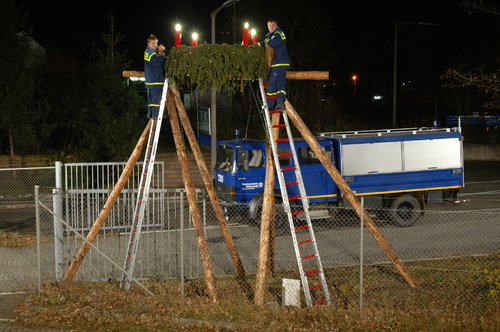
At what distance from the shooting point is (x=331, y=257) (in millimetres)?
12281

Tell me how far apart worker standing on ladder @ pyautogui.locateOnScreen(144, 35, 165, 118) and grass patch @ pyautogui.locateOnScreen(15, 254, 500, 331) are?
2983 mm

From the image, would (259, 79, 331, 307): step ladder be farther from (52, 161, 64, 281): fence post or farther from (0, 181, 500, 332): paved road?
(52, 161, 64, 281): fence post

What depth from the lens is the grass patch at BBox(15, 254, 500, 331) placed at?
320 inches

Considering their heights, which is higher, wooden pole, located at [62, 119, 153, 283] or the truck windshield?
the truck windshield

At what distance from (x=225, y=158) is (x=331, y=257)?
4.78 meters

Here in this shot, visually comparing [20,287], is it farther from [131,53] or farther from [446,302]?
[131,53]

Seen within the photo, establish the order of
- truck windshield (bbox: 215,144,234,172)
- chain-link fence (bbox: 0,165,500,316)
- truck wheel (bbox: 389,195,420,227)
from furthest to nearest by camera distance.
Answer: truck windshield (bbox: 215,144,234,172) → truck wheel (bbox: 389,195,420,227) → chain-link fence (bbox: 0,165,500,316)

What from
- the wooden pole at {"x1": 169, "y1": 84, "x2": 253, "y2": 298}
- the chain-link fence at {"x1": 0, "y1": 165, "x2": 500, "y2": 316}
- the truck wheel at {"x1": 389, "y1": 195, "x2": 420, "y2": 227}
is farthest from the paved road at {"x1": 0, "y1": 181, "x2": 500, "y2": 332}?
the wooden pole at {"x1": 169, "y1": 84, "x2": 253, "y2": 298}

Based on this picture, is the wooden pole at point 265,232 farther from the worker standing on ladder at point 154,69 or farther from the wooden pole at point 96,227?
the wooden pole at point 96,227

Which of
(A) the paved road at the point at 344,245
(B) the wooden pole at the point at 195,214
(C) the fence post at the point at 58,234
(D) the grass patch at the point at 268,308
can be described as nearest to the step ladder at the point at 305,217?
(D) the grass patch at the point at 268,308

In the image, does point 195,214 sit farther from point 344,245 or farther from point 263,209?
point 344,245

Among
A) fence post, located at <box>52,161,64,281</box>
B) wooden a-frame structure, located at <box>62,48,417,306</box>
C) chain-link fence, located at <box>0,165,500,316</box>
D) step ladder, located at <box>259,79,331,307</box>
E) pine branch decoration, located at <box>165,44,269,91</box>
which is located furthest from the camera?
fence post, located at <box>52,161,64,281</box>

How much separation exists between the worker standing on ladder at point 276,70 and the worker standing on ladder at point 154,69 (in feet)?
5.51

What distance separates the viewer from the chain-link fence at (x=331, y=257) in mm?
9484
